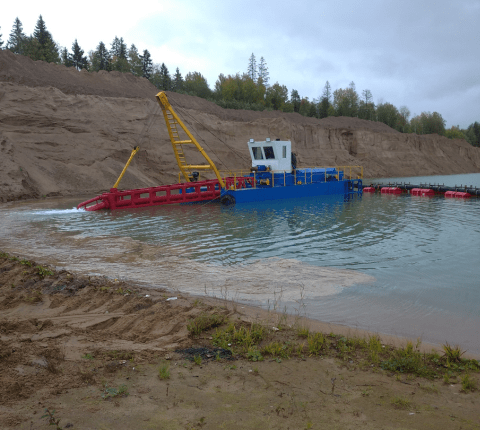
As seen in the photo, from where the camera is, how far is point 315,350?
15.6ft

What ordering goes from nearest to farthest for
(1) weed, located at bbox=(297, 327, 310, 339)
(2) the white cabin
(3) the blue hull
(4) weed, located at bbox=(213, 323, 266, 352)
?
(4) weed, located at bbox=(213, 323, 266, 352) → (1) weed, located at bbox=(297, 327, 310, 339) → (3) the blue hull → (2) the white cabin

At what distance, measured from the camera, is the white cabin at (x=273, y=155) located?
89.0 feet

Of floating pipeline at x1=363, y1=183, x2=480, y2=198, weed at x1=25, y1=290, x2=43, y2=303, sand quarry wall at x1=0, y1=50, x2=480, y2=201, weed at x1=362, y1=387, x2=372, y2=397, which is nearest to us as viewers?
weed at x1=362, y1=387, x2=372, y2=397

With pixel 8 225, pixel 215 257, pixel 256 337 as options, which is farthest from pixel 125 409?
pixel 8 225

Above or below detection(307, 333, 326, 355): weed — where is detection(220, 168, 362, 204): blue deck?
above

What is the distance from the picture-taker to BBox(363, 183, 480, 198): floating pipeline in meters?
29.0

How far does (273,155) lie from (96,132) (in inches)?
719

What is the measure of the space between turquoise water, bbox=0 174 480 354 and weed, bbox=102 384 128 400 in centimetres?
364

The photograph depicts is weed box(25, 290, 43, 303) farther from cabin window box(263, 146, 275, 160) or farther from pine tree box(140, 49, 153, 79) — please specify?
pine tree box(140, 49, 153, 79)

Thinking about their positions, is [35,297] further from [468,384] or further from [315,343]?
[468,384]

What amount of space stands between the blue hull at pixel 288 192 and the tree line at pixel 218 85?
41559 millimetres

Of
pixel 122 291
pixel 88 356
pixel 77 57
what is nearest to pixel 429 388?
pixel 88 356

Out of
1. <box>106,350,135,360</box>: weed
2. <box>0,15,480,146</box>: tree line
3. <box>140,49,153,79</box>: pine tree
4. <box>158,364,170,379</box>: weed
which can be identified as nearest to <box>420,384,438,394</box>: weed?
<box>158,364,170,379</box>: weed

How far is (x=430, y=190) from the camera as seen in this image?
31.0 meters
